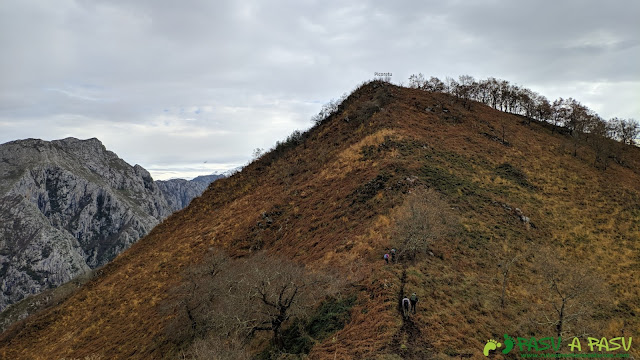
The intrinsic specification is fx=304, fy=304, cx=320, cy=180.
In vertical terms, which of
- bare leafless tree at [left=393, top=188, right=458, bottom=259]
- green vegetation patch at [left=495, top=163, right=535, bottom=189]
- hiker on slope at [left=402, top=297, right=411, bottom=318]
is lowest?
hiker on slope at [left=402, top=297, right=411, bottom=318]

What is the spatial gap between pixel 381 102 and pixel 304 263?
3912 centimetres

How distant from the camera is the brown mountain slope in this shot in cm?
1897

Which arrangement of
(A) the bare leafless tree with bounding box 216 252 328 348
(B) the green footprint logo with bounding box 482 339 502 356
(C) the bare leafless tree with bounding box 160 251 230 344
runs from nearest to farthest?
(B) the green footprint logo with bounding box 482 339 502 356 < (A) the bare leafless tree with bounding box 216 252 328 348 < (C) the bare leafless tree with bounding box 160 251 230 344

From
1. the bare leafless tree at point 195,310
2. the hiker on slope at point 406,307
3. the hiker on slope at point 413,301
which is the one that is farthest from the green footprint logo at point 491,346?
the bare leafless tree at point 195,310

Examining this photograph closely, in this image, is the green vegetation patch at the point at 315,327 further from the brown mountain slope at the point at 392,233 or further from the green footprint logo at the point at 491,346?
the green footprint logo at the point at 491,346

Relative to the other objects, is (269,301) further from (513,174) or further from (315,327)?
(513,174)

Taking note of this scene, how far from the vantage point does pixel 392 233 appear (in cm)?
2508

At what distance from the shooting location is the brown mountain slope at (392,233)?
19.0 m

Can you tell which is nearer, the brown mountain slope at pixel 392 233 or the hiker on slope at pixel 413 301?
the hiker on slope at pixel 413 301

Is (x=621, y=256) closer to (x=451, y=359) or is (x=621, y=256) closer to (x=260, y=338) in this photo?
(x=451, y=359)

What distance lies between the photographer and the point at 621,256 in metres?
31.7

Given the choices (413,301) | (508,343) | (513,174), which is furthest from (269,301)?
(513,174)

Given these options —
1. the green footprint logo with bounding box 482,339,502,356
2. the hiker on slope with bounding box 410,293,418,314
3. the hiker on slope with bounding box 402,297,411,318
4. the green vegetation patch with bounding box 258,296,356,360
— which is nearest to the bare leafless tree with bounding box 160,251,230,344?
the green vegetation patch with bounding box 258,296,356,360

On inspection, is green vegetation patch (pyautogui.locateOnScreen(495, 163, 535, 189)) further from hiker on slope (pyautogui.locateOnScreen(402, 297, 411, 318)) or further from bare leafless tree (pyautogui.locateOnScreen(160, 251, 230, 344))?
bare leafless tree (pyautogui.locateOnScreen(160, 251, 230, 344))
